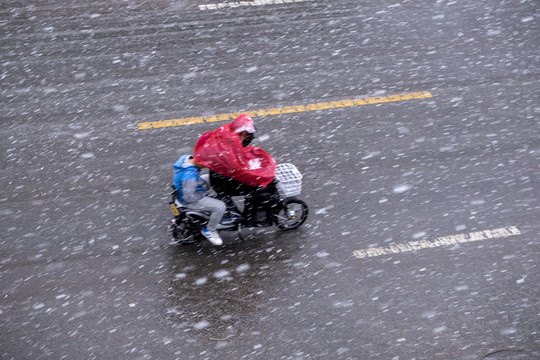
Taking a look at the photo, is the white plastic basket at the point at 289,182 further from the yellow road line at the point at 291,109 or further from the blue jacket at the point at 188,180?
the yellow road line at the point at 291,109

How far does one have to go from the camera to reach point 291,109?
10766mm

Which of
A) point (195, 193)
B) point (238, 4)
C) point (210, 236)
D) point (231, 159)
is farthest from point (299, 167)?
point (238, 4)

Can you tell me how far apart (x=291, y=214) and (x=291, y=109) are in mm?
3157

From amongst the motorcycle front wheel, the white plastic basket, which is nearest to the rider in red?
the white plastic basket

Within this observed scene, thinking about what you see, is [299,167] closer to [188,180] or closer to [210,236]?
[210,236]

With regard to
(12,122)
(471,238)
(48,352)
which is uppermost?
(12,122)

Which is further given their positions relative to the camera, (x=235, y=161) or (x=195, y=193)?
(x=195, y=193)

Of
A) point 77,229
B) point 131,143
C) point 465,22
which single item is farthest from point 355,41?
point 77,229

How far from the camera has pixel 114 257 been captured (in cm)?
773

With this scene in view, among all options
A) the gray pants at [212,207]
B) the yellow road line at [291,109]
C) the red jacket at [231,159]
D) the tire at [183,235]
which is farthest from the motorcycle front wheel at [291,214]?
the yellow road line at [291,109]

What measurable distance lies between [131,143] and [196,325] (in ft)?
13.2

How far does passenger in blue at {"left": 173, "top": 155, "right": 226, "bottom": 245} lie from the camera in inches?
289

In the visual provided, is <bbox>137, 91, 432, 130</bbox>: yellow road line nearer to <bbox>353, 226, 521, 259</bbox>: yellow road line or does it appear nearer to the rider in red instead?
the rider in red

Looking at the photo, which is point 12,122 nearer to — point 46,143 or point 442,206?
point 46,143
